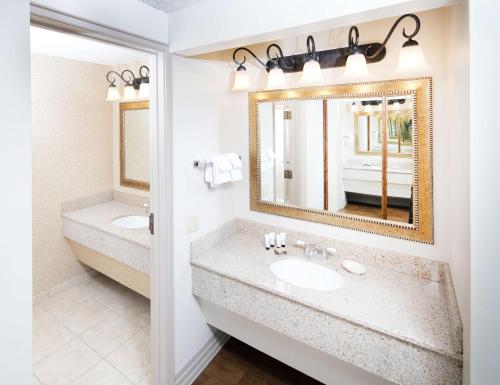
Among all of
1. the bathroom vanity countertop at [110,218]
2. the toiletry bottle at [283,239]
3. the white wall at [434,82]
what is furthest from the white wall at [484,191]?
the bathroom vanity countertop at [110,218]

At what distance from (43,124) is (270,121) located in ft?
6.84

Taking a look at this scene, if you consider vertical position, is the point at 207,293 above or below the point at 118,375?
above

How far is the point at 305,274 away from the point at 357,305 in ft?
1.48

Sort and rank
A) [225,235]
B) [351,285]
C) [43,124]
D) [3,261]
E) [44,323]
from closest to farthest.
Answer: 1. [3,261]
2. [351,285]
3. [225,235]
4. [44,323]
5. [43,124]

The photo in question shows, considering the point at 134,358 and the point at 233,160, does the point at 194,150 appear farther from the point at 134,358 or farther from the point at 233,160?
the point at 134,358

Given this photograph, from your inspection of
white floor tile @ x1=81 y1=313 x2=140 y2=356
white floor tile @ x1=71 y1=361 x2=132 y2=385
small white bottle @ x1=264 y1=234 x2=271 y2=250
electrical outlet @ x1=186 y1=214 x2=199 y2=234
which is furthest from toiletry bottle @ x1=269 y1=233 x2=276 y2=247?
white floor tile @ x1=81 y1=313 x2=140 y2=356

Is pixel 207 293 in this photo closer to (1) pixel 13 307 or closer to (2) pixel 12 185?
(1) pixel 13 307

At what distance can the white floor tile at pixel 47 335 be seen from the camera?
6.97 feet

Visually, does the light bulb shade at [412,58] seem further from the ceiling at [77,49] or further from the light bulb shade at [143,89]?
the light bulb shade at [143,89]

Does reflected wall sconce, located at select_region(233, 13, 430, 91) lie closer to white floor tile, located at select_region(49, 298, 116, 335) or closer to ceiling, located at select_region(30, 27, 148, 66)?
ceiling, located at select_region(30, 27, 148, 66)

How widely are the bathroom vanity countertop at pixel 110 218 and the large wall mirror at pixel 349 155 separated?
93cm

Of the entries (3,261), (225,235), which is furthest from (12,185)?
(225,235)

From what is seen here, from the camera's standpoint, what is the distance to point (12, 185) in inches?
31.8

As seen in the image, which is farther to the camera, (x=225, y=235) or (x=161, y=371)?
(x=225, y=235)
